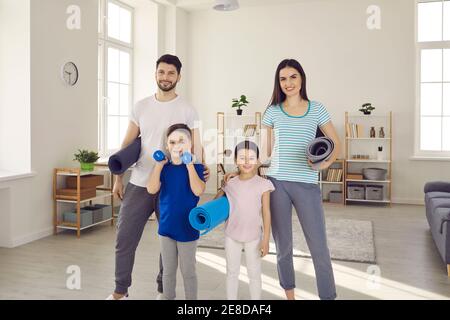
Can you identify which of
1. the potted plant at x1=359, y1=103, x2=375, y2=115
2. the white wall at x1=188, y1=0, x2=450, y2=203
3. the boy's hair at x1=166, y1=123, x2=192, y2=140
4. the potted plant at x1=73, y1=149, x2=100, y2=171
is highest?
the white wall at x1=188, y1=0, x2=450, y2=203

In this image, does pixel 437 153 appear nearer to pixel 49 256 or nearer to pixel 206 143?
pixel 206 143

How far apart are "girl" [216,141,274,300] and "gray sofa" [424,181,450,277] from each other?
5.97 ft

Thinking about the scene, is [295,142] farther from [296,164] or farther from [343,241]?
[343,241]

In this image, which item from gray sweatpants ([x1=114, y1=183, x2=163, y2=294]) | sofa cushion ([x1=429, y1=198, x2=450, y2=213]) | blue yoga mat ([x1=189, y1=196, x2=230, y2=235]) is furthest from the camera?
sofa cushion ([x1=429, y1=198, x2=450, y2=213])

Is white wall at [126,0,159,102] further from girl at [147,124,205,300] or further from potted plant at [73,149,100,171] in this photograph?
girl at [147,124,205,300]

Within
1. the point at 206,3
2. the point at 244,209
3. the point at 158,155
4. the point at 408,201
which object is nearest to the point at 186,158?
the point at 158,155

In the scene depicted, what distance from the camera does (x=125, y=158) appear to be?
218 cm

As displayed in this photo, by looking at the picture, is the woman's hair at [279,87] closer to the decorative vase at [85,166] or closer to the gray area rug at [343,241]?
the gray area rug at [343,241]

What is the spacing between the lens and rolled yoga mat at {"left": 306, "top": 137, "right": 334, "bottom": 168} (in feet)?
6.82

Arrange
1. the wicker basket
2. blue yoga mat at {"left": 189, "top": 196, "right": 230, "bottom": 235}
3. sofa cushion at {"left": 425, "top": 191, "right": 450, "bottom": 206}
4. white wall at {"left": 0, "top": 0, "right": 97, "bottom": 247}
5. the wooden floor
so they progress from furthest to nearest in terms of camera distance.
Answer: the wicker basket, sofa cushion at {"left": 425, "top": 191, "right": 450, "bottom": 206}, white wall at {"left": 0, "top": 0, "right": 97, "bottom": 247}, the wooden floor, blue yoga mat at {"left": 189, "top": 196, "right": 230, "bottom": 235}

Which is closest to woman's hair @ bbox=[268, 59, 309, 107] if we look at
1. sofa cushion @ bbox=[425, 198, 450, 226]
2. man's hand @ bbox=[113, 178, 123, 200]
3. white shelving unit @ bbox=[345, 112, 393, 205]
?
man's hand @ bbox=[113, 178, 123, 200]

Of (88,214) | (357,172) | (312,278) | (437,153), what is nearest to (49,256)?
(88,214)

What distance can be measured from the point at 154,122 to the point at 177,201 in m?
0.47
